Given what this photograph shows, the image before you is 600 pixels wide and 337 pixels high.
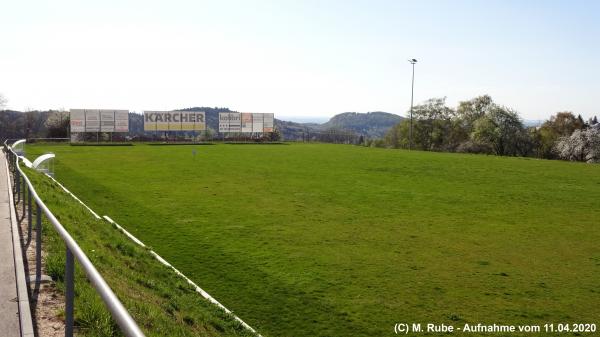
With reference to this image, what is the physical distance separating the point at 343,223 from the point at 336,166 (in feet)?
61.4

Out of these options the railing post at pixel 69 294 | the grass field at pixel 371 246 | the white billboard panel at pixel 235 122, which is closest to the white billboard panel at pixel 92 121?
the white billboard panel at pixel 235 122

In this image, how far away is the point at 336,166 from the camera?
3250 cm

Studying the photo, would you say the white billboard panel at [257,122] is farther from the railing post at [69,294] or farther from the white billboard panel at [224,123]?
the railing post at [69,294]

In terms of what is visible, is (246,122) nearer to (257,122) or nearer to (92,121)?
(257,122)

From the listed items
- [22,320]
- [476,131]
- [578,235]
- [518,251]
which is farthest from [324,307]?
[476,131]

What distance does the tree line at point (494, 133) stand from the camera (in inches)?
2389

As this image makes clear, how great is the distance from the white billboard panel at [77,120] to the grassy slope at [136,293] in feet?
205

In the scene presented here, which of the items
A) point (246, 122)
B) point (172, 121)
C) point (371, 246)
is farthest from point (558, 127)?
point (371, 246)

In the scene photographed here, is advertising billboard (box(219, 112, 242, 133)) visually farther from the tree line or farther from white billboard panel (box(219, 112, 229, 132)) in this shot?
the tree line

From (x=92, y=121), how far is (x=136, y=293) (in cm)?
6778

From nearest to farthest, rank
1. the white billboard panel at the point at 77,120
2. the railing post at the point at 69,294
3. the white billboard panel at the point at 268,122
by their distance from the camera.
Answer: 1. the railing post at the point at 69,294
2. the white billboard panel at the point at 77,120
3. the white billboard panel at the point at 268,122

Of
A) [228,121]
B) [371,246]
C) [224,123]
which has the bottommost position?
[371,246]

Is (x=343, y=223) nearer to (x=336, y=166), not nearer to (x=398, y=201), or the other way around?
(x=398, y=201)

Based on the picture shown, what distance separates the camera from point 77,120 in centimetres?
6712
